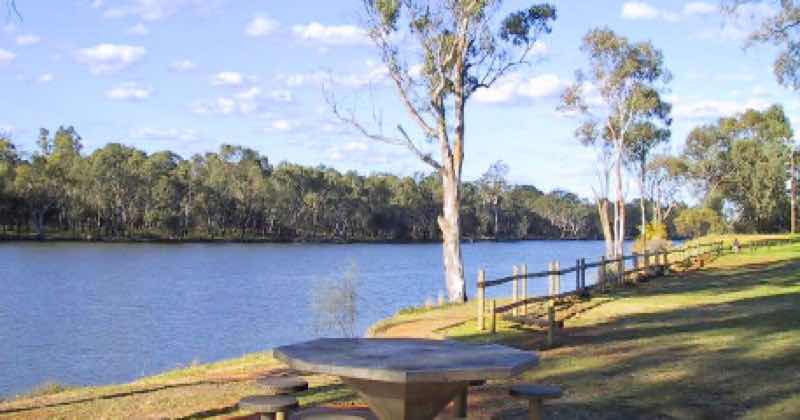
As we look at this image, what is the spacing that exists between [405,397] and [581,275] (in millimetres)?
16793

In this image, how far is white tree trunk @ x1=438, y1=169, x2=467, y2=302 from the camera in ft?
79.7

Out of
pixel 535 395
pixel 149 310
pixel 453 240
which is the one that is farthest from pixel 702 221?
pixel 535 395

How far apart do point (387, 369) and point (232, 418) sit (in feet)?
10.7

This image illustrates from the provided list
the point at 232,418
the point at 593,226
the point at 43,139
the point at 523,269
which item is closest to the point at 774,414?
the point at 232,418

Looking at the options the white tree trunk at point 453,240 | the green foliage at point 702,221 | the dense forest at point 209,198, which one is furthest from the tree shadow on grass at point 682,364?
the dense forest at point 209,198

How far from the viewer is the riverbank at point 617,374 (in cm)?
878

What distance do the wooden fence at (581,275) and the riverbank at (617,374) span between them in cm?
46

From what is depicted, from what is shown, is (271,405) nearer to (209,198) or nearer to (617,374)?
(617,374)

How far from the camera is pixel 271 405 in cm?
636

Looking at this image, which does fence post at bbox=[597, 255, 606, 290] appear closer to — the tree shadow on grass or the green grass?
the green grass

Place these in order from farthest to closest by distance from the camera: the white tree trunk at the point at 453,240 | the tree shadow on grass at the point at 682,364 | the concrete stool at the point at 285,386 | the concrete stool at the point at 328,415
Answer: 1. the white tree trunk at the point at 453,240
2. the tree shadow on grass at the point at 682,364
3. the concrete stool at the point at 285,386
4. the concrete stool at the point at 328,415

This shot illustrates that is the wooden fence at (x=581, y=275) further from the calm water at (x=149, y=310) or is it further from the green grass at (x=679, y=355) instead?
the calm water at (x=149, y=310)

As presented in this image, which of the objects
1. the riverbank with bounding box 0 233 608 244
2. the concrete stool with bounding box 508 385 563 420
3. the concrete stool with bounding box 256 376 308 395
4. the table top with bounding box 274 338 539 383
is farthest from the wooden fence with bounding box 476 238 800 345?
the riverbank with bounding box 0 233 608 244

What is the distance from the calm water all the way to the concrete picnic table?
11377mm
